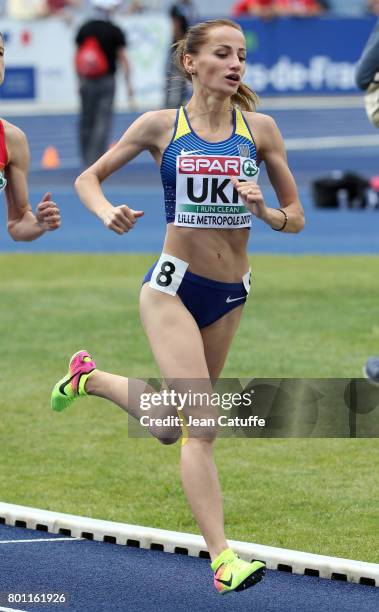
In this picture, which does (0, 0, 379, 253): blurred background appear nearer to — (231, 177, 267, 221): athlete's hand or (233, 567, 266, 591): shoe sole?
(231, 177, 267, 221): athlete's hand

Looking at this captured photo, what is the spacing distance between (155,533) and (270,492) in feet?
4.27

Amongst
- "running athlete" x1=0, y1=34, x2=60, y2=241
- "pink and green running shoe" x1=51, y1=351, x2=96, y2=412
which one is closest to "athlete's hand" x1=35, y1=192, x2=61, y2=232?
"running athlete" x1=0, y1=34, x2=60, y2=241

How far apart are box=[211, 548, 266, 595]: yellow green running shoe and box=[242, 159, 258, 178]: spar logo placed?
158 cm

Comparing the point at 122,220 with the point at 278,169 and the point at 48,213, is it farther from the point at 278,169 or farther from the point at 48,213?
the point at 48,213

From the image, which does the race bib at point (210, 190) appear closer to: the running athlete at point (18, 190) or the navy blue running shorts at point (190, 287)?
the navy blue running shorts at point (190, 287)

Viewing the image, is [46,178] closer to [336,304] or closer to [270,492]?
[336,304]

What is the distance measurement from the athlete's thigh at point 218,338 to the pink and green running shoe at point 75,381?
Result: 881 mm

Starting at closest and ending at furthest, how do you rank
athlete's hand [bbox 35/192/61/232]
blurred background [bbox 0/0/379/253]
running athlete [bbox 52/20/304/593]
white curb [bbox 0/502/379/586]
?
running athlete [bbox 52/20/304/593] → white curb [bbox 0/502/379/586] → athlete's hand [bbox 35/192/61/232] → blurred background [bbox 0/0/379/253]

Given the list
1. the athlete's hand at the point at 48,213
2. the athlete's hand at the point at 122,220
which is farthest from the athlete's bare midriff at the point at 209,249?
the athlete's hand at the point at 48,213

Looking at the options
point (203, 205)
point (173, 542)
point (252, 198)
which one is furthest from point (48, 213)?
point (173, 542)

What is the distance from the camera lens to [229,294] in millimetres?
6527

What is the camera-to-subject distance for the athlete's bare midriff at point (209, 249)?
648 cm

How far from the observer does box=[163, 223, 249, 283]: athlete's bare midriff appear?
6.48 metres

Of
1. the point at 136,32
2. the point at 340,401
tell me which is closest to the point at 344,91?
the point at 136,32
